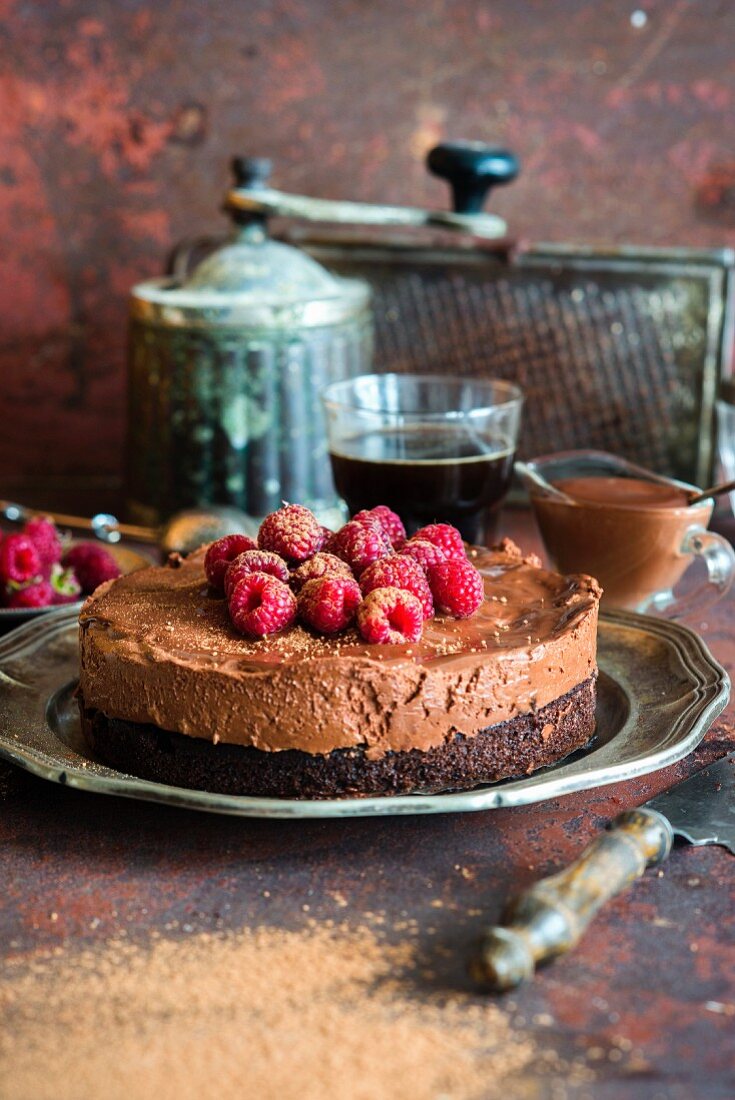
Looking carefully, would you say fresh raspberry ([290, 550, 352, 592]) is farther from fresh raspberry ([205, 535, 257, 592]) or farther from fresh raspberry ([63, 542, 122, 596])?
fresh raspberry ([63, 542, 122, 596])

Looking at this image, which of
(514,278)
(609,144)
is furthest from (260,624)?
(609,144)

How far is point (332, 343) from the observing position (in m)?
1.95

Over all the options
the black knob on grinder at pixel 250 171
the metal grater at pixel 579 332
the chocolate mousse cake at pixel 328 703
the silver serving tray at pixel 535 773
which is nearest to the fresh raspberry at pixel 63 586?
the silver serving tray at pixel 535 773

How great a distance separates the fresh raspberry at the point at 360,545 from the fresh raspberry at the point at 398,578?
0.13ft

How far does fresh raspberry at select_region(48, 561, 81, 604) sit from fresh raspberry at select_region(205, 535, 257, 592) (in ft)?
1.41

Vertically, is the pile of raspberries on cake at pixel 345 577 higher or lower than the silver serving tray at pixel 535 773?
higher

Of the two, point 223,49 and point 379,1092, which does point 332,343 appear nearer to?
point 223,49

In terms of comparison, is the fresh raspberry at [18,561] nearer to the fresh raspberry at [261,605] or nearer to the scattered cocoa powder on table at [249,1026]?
the fresh raspberry at [261,605]

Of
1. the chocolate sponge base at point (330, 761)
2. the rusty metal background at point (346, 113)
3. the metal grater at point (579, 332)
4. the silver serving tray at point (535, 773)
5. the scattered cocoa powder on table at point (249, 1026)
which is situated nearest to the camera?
the scattered cocoa powder on table at point (249, 1026)

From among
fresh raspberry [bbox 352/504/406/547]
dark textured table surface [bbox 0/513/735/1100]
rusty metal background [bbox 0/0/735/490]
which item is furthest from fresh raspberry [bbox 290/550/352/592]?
rusty metal background [bbox 0/0/735/490]

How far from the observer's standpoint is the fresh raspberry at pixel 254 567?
1.14 metres

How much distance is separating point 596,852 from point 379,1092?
248 mm

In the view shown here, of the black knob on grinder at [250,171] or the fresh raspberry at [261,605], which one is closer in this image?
the fresh raspberry at [261,605]

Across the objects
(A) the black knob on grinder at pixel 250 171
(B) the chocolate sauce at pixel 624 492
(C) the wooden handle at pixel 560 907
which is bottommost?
(C) the wooden handle at pixel 560 907
